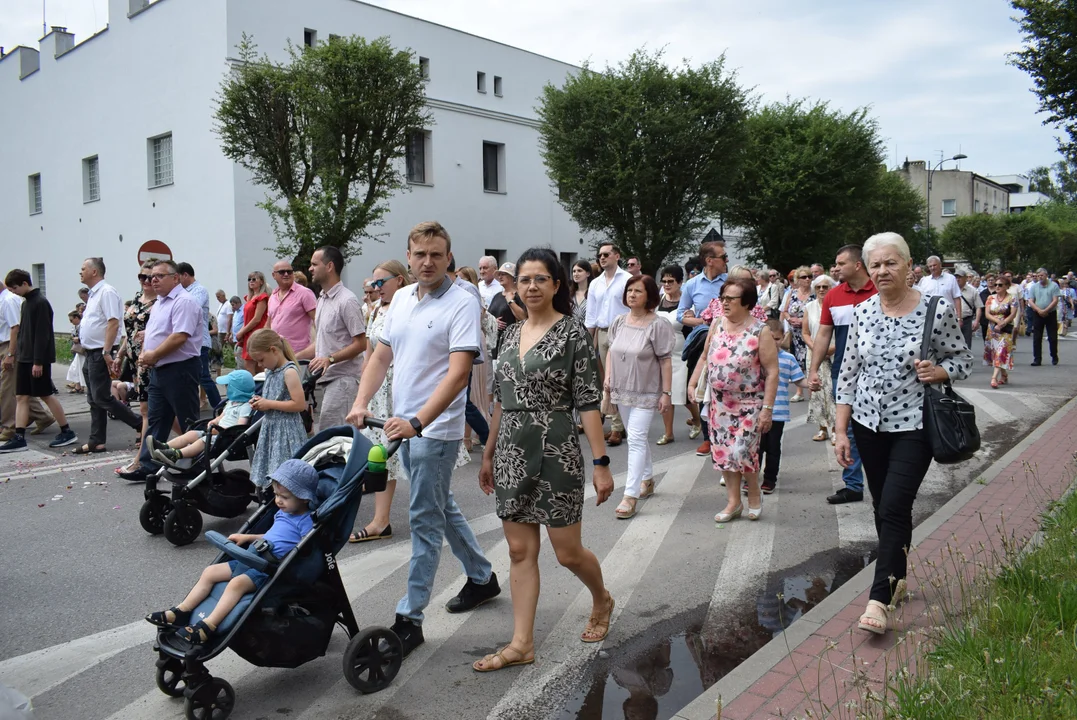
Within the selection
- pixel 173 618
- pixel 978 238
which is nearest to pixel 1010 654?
pixel 173 618

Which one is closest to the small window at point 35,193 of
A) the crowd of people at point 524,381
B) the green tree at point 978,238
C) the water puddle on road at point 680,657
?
the crowd of people at point 524,381

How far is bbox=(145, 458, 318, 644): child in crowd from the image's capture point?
3.47 meters

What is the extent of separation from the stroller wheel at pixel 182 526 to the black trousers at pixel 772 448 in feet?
15.2

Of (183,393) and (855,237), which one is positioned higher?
(855,237)

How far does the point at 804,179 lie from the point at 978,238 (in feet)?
112

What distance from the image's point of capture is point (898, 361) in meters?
4.20

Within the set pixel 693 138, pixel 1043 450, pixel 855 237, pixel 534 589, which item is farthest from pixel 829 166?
pixel 534 589

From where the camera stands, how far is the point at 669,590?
501 centimetres

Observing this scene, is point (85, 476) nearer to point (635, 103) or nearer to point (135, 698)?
point (135, 698)

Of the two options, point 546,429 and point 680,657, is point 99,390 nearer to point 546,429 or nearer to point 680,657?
point 546,429

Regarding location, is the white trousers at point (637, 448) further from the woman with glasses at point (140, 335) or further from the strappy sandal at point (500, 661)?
the woman with glasses at point (140, 335)

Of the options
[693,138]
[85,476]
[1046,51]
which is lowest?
[85,476]

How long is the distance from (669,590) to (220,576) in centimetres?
261

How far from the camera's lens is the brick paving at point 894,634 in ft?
10.8
